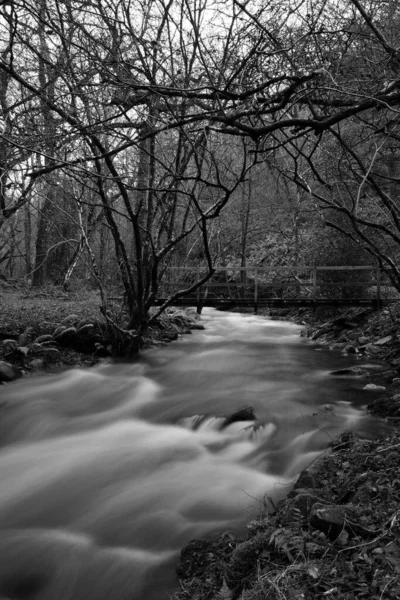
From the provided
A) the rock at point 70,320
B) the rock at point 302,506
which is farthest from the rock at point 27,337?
the rock at point 302,506

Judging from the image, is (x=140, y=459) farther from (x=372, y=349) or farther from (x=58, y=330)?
(x=372, y=349)

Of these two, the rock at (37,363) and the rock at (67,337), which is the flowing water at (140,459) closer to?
the rock at (37,363)

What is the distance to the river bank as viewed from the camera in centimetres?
197

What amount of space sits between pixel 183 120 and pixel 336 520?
9.50 ft

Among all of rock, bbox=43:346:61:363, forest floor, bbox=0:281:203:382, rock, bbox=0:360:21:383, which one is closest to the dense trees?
forest floor, bbox=0:281:203:382

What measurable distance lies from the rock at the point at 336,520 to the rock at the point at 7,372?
5.56 m

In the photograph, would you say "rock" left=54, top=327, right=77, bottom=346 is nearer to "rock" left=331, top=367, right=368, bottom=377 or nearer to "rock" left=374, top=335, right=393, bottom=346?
"rock" left=331, top=367, right=368, bottom=377

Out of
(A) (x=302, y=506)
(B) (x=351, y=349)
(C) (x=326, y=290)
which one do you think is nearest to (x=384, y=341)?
(B) (x=351, y=349)

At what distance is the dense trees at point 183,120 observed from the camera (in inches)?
133

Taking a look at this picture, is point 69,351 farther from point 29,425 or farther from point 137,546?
point 137,546

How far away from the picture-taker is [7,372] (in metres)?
6.79

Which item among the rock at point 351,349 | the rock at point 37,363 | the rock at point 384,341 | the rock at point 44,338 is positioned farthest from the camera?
the rock at point 351,349

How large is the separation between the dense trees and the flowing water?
215 cm

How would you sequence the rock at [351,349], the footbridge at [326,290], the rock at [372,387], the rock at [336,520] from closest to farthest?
1. the rock at [336,520]
2. the rock at [372,387]
3. the rock at [351,349]
4. the footbridge at [326,290]
